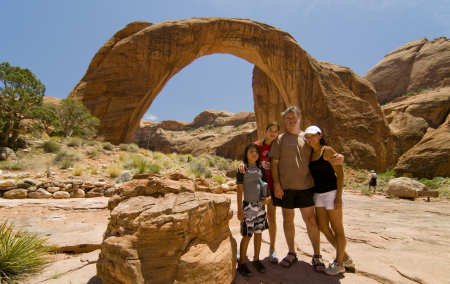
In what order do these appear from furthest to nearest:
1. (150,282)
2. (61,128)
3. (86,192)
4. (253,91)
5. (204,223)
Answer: (253,91), (61,128), (86,192), (204,223), (150,282)

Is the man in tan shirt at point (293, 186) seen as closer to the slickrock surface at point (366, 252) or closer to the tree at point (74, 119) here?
the slickrock surface at point (366, 252)

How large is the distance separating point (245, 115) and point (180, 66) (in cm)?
2361

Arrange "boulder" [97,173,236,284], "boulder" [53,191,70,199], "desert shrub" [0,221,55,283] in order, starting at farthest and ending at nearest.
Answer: "boulder" [53,191,70,199] → "desert shrub" [0,221,55,283] → "boulder" [97,173,236,284]

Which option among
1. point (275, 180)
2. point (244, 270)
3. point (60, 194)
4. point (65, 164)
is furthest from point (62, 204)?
point (275, 180)

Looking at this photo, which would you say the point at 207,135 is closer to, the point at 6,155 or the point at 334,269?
the point at 6,155

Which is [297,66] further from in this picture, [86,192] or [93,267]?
[93,267]

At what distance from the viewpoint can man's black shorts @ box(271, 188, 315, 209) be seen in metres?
2.34

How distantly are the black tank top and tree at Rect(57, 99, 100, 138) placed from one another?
14.6 m

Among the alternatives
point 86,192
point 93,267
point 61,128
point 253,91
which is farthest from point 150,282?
point 253,91

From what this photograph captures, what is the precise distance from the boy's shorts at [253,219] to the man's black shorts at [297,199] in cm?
28

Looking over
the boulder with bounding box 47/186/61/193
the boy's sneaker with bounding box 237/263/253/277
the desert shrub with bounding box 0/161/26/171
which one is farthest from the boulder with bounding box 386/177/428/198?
the desert shrub with bounding box 0/161/26/171

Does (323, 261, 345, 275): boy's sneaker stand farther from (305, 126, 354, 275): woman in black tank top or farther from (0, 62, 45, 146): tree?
(0, 62, 45, 146): tree

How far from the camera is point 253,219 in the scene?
2234 millimetres

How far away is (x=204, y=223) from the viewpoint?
Result: 196 cm
